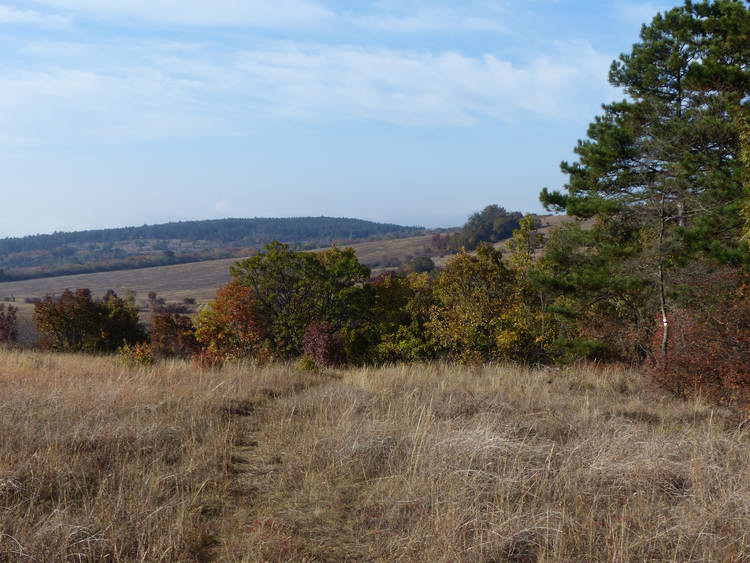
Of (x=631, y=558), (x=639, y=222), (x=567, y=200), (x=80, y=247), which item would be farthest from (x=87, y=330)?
(x=80, y=247)

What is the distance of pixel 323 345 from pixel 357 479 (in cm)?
1202

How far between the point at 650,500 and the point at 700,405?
529 cm

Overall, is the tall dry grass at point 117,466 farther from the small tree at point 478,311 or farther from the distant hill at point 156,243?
the distant hill at point 156,243

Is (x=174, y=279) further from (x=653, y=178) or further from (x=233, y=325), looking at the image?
(x=653, y=178)

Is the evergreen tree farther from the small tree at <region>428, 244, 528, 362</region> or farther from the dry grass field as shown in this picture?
the dry grass field

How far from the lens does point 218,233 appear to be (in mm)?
180375

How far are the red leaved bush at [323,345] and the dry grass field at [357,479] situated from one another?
8.49 m

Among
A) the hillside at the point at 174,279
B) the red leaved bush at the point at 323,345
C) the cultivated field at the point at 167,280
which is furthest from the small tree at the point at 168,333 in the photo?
the cultivated field at the point at 167,280

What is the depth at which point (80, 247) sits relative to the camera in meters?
162

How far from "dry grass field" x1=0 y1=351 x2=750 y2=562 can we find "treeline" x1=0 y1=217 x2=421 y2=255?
155190 mm

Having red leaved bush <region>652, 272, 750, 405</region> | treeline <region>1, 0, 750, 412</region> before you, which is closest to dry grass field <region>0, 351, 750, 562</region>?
red leaved bush <region>652, 272, 750, 405</region>

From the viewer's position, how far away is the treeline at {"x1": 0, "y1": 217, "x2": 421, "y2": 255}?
167 m

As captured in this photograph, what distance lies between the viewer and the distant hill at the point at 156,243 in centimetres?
12644

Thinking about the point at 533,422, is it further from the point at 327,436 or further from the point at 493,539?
the point at 493,539
